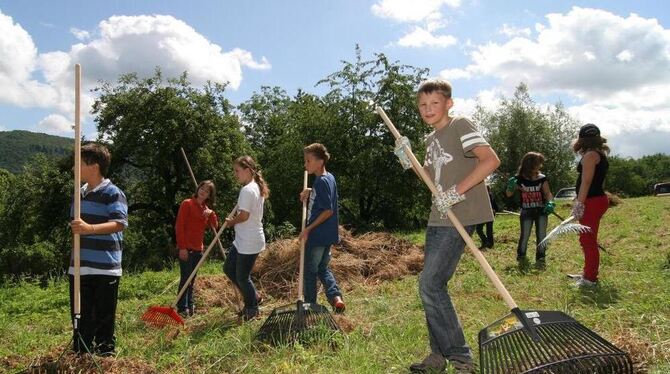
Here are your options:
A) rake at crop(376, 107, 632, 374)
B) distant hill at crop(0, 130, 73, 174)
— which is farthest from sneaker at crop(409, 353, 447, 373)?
distant hill at crop(0, 130, 73, 174)

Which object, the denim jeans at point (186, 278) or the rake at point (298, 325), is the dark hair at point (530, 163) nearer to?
the rake at point (298, 325)

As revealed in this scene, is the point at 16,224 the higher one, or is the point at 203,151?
the point at 203,151

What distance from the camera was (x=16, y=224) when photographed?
23.5 meters

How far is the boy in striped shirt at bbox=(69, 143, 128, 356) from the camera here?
4.09 m

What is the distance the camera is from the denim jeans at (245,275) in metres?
5.81

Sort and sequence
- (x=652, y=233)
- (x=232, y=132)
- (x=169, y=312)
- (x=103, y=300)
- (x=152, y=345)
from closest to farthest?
(x=103, y=300)
(x=152, y=345)
(x=169, y=312)
(x=652, y=233)
(x=232, y=132)

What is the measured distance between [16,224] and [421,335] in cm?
2441

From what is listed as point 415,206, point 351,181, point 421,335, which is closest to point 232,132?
point 351,181

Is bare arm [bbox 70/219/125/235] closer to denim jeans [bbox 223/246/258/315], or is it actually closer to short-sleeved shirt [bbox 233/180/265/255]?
short-sleeved shirt [bbox 233/180/265/255]

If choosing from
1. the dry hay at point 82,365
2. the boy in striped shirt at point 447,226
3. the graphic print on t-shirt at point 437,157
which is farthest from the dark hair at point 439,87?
the dry hay at point 82,365

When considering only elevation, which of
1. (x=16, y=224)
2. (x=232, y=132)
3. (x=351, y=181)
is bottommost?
(x=16, y=224)

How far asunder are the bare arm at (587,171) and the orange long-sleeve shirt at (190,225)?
4.71 metres

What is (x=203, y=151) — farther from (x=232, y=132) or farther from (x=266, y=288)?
(x=266, y=288)

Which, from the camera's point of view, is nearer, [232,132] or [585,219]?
[585,219]
